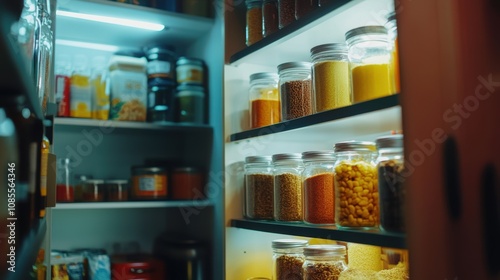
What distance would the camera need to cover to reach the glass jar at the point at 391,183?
1.10m

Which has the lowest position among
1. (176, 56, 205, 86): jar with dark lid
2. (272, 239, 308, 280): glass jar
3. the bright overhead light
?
(272, 239, 308, 280): glass jar

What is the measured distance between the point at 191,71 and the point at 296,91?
64 cm

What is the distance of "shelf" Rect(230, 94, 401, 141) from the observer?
3.70ft

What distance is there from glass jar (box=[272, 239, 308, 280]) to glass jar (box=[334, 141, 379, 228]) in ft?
1.07

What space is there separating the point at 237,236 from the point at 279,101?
540mm

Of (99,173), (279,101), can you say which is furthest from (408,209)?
(99,173)

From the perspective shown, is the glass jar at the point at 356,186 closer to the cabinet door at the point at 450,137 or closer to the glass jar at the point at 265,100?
the cabinet door at the point at 450,137

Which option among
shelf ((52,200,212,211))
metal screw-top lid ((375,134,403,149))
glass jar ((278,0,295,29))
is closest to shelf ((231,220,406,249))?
metal screw-top lid ((375,134,403,149))

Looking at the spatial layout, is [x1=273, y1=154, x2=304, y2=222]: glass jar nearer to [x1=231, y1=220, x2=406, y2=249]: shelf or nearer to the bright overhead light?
[x1=231, y1=220, x2=406, y2=249]: shelf

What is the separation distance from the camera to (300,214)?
154 centimetres

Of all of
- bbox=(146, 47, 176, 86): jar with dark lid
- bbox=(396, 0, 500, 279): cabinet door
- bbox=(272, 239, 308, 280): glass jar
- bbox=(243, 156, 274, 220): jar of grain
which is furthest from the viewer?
bbox=(146, 47, 176, 86): jar with dark lid

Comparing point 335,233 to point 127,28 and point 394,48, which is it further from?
point 127,28

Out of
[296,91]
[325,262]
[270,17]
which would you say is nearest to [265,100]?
[296,91]

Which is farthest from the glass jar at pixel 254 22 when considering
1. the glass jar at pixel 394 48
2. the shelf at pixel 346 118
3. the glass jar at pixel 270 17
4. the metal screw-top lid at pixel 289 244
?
the metal screw-top lid at pixel 289 244
